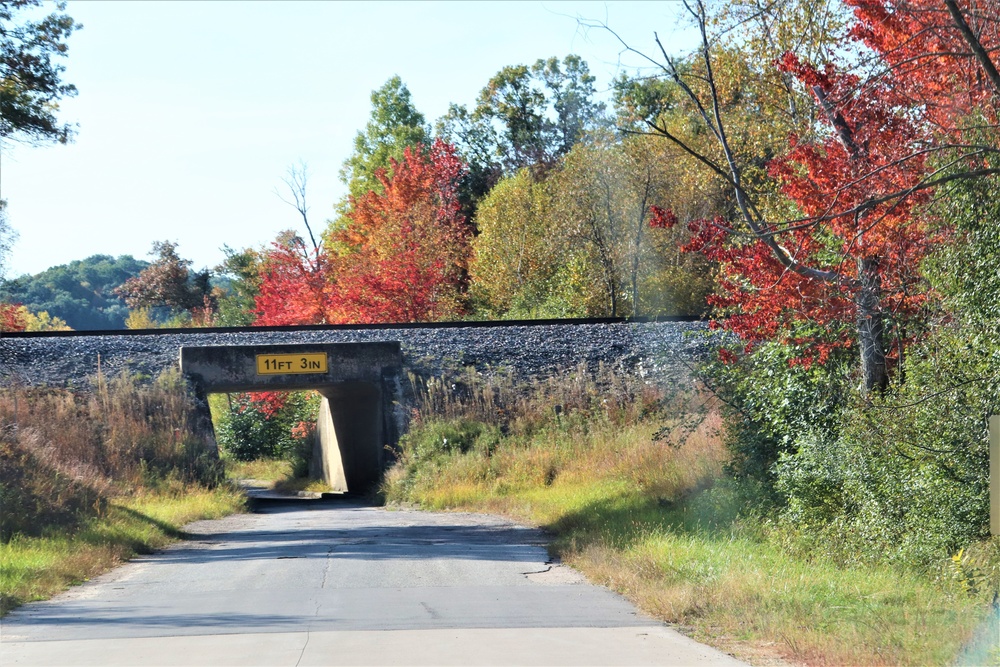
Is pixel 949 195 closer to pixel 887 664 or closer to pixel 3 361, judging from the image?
pixel 887 664

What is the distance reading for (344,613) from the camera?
934cm

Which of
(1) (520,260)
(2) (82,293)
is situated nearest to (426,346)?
(1) (520,260)

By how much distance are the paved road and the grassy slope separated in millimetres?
533

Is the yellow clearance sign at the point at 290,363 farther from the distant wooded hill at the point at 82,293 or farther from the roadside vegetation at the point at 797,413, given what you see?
the distant wooded hill at the point at 82,293

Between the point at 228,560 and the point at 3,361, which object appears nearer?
the point at 228,560

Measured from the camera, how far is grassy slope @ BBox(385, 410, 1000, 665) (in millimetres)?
8031

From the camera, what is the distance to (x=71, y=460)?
20781 mm

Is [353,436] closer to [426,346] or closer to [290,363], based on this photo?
[426,346]

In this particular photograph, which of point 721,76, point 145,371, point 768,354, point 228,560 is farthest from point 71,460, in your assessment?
point 721,76

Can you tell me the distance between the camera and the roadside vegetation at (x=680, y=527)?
26.8 feet

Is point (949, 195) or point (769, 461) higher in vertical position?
point (949, 195)

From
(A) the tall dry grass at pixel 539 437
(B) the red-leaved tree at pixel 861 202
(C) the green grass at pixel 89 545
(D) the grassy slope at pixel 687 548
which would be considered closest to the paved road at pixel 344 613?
(C) the green grass at pixel 89 545

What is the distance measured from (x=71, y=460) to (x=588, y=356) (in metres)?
12.4

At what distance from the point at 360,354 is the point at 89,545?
12.3m
